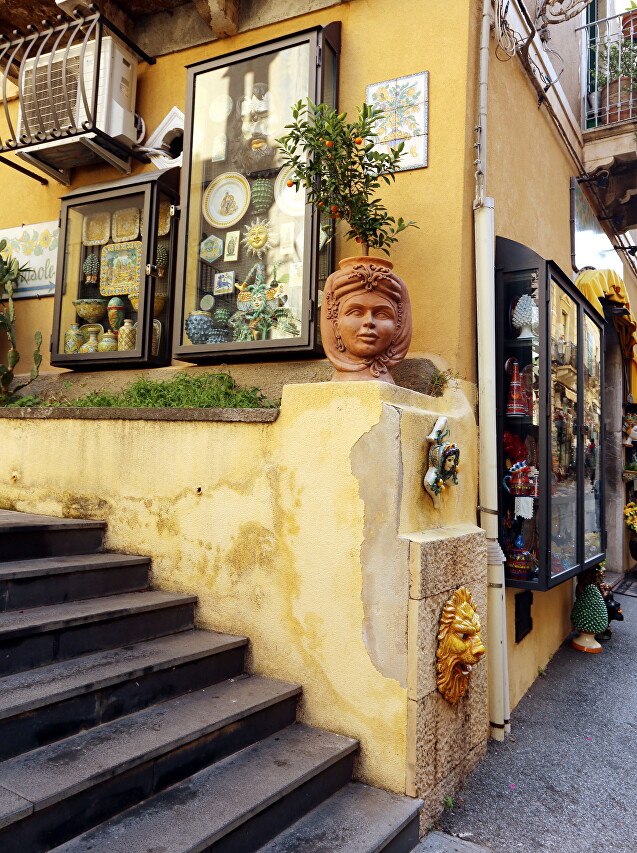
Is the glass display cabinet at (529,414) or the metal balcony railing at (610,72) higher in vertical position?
the metal balcony railing at (610,72)

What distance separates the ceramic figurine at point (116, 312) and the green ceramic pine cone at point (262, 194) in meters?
1.56

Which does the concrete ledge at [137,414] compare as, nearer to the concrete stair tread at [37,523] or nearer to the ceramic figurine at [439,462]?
the concrete stair tread at [37,523]

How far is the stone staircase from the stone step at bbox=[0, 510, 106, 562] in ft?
0.04

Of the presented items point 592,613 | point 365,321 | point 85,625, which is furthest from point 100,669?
point 592,613

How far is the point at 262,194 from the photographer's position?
4.79 metres

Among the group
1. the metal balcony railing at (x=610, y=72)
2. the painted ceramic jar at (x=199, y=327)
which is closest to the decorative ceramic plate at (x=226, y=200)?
the painted ceramic jar at (x=199, y=327)

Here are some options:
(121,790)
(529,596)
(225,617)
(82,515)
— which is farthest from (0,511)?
(529,596)

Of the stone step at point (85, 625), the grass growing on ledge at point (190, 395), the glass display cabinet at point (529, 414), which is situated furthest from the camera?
the glass display cabinet at point (529, 414)

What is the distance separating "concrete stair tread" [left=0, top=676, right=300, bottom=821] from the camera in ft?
6.87

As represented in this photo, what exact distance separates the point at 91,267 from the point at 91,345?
786 millimetres

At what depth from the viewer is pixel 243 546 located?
341 cm

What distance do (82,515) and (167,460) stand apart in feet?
2.60

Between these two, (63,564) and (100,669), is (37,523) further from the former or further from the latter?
(100,669)

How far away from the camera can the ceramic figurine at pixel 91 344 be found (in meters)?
5.48
